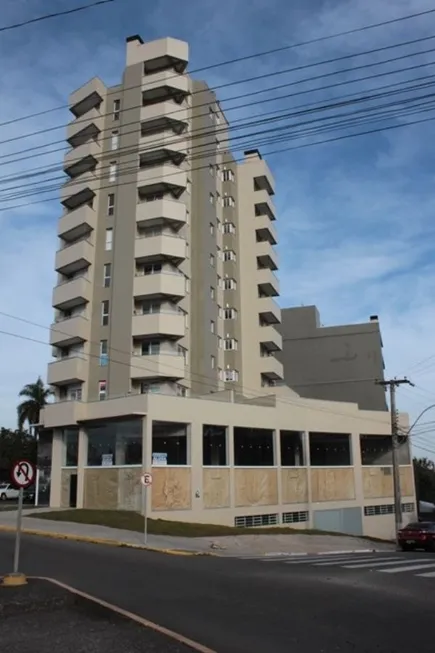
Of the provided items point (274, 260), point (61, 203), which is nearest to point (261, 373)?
point (274, 260)

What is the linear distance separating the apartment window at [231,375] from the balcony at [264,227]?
553 inches

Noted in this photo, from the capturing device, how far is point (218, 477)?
123 ft

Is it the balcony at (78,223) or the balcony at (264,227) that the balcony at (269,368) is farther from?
the balcony at (78,223)

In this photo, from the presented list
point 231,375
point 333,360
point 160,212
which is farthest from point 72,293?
point 333,360

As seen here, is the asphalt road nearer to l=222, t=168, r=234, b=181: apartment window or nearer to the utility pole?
the utility pole

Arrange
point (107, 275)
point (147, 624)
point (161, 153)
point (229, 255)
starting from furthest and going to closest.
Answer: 1. point (229, 255)
2. point (161, 153)
3. point (107, 275)
4. point (147, 624)

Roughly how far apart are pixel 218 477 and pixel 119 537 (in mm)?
13019

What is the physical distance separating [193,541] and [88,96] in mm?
36394

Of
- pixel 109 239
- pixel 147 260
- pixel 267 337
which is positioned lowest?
pixel 267 337

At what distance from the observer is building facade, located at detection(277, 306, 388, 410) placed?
65.3 metres

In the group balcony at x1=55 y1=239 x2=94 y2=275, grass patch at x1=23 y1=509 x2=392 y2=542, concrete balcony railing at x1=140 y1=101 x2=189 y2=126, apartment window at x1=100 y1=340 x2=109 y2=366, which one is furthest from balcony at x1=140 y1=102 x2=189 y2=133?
grass patch at x1=23 y1=509 x2=392 y2=542

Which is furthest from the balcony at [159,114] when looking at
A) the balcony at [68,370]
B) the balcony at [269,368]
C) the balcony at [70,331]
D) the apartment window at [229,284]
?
the balcony at [269,368]

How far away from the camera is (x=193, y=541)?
26031 millimetres

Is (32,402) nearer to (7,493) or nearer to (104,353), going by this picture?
(7,493)
